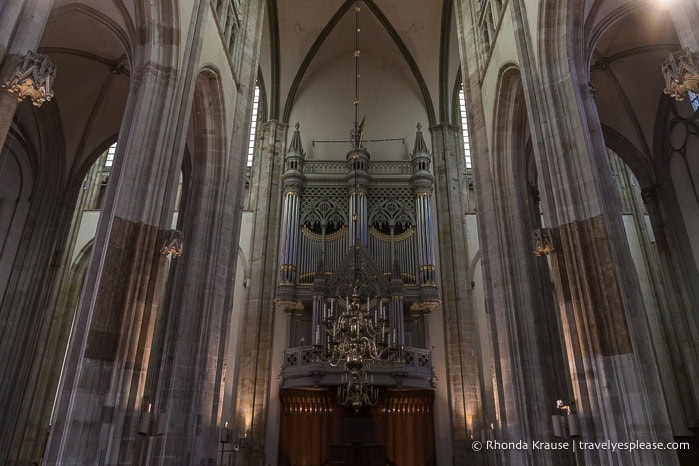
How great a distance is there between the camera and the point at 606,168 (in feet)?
25.7

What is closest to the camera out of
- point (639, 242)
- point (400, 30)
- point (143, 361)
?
point (143, 361)

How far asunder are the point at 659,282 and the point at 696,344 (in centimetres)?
326

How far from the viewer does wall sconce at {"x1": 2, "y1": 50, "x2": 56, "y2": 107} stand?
502 cm

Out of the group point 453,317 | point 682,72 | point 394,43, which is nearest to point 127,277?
point 682,72

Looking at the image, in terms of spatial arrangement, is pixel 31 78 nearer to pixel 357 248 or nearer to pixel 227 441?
pixel 227 441

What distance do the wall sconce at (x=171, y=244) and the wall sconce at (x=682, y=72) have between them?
7.17m

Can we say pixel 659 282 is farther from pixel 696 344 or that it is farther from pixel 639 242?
pixel 696 344

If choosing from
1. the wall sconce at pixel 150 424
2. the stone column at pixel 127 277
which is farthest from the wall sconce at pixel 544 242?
the wall sconce at pixel 150 424

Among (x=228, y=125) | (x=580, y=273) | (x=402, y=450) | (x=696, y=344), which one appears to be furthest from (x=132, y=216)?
(x=696, y=344)

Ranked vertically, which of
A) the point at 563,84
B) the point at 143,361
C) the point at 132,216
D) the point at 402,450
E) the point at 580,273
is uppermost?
the point at 563,84

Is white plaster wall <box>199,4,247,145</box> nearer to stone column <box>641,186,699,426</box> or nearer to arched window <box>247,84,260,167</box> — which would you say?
arched window <box>247,84,260,167</box>

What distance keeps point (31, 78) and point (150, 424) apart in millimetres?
5539

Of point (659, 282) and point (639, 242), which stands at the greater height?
point (639, 242)

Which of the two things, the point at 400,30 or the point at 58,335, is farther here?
the point at 400,30
